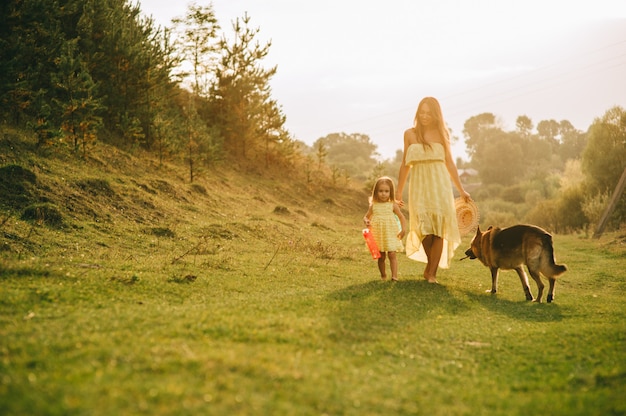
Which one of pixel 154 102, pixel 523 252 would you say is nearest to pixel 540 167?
pixel 154 102

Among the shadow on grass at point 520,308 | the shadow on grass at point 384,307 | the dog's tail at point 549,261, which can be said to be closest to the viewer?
the shadow on grass at point 384,307

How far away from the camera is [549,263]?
7.72 m

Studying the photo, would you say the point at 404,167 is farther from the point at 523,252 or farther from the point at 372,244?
the point at 523,252

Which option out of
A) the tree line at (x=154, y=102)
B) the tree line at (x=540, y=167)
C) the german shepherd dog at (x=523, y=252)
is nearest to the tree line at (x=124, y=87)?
the tree line at (x=154, y=102)

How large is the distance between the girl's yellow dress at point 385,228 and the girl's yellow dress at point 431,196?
1.10ft

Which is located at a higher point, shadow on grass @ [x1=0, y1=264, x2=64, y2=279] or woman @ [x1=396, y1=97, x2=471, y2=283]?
woman @ [x1=396, y1=97, x2=471, y2=283]

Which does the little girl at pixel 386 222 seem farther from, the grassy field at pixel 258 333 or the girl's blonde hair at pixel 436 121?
the girl's blonde hair at pixel 436 121

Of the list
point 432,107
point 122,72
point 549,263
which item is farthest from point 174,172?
point 549,263

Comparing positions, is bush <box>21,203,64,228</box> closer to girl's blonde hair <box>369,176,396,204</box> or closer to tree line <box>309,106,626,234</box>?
girl's blonde hair <box>369,176,396,204</box>

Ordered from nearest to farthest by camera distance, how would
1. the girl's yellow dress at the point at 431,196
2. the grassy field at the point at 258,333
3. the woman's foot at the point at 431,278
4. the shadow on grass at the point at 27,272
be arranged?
the grassy field at the point at 258,333, the shadow on grass at the point at 27,272, the girl's yellow dress at the point at 431,196, the woman's foot at the point at 431,278

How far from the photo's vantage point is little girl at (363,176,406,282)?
8.31 metres

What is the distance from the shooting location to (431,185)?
8.21m

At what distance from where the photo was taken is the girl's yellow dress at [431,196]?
816 cm

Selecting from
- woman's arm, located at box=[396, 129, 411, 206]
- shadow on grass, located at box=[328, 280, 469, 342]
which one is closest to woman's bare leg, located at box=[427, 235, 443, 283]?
shadow on grass, located at box=[328, 280, 469, 342]
